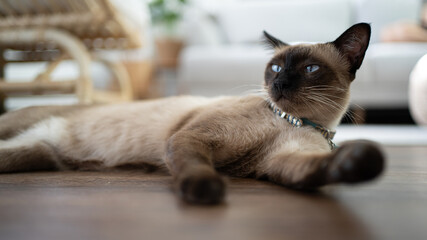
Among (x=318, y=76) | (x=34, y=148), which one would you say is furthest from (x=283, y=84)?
(x=34, y=148)

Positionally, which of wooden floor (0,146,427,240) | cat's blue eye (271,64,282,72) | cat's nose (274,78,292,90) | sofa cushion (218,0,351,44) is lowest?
wooden floor (0,146,427,240)

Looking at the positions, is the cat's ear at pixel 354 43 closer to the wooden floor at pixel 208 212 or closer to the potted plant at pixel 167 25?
the wooden floor at pixel 208 212

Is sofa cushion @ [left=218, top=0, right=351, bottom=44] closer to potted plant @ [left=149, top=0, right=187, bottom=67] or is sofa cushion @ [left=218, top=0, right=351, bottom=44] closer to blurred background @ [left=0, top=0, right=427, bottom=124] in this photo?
blurred background @ [left=0, top=0, right=427, bottom=124]

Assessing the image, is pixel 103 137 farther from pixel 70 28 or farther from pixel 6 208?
pixel 70 28

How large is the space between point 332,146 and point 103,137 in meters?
0.93

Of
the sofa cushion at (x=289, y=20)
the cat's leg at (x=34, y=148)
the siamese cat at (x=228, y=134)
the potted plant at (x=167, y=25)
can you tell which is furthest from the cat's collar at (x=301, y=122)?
the potted plant at (x=167, y=25)

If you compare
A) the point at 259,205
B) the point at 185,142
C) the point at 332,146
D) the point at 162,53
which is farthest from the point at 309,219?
the point at 162,53

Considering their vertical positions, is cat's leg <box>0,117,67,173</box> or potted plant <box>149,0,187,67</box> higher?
potted plant <box>149,0,187,67</box>

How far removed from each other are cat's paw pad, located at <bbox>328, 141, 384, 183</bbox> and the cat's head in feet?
1.25

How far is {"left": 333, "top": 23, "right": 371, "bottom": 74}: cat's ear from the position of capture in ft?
3.71

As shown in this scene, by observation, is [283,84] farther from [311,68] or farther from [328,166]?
[328,166]

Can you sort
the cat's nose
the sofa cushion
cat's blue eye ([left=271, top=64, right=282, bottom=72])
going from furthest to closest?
the sofa cushion < cat's blue eye ([left=271, top=64, right=282, bottom=72]) < the cat's nose

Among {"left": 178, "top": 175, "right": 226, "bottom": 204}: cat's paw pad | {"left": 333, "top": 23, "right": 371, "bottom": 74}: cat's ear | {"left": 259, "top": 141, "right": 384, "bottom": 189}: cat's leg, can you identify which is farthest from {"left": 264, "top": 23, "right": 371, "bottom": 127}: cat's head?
{"left": 178, "top": 175, "right": 226, "bottom": 204}: cat's paw pad

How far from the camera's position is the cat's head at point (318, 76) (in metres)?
1.07
